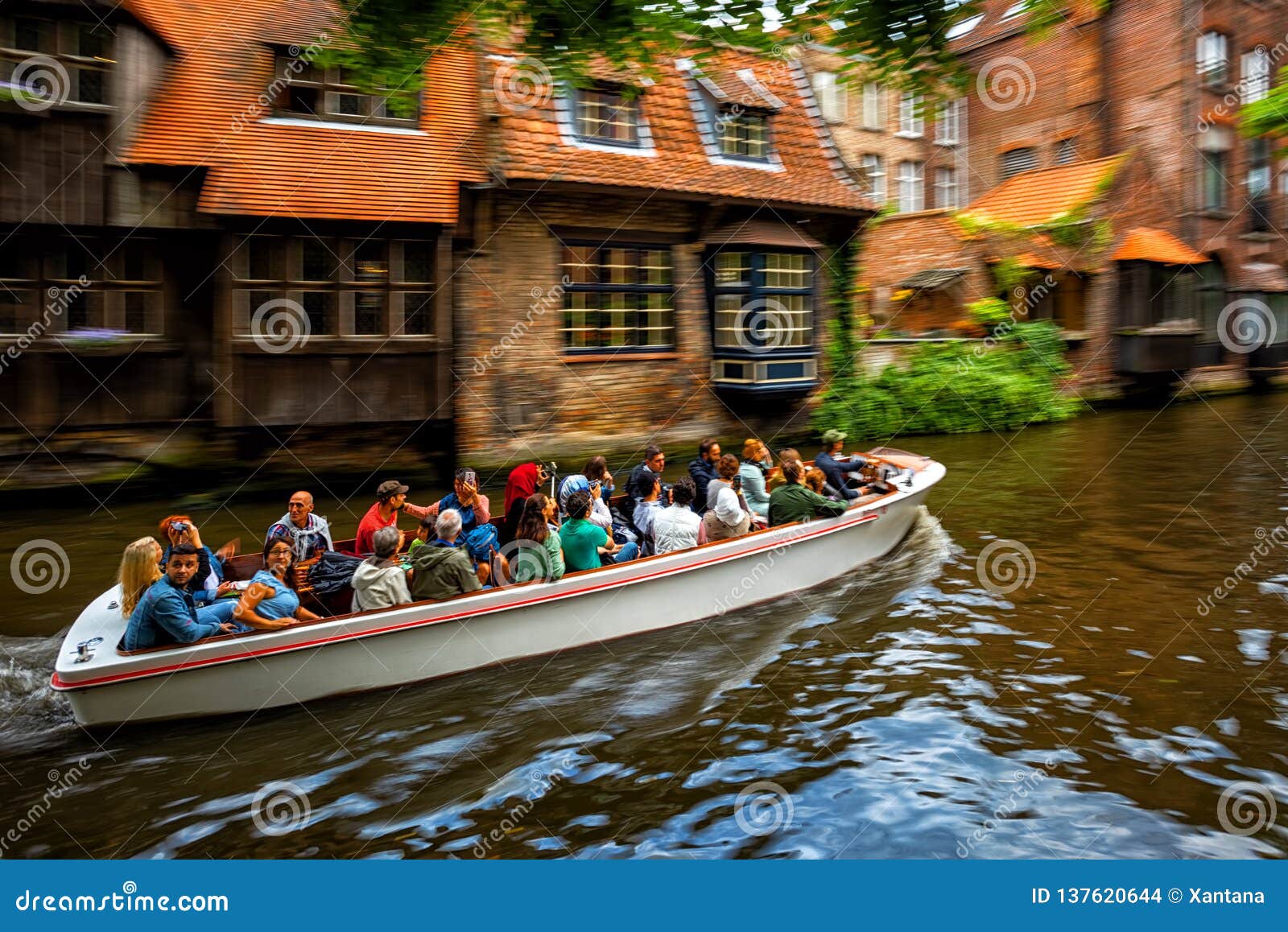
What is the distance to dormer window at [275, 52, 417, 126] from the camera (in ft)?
46.2

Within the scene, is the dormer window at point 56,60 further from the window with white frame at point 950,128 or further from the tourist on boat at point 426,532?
the window with white frame at point 950,128

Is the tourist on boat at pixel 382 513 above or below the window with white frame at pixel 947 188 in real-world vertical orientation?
below

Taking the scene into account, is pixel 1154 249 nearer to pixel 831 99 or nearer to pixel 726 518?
pixel 831 99

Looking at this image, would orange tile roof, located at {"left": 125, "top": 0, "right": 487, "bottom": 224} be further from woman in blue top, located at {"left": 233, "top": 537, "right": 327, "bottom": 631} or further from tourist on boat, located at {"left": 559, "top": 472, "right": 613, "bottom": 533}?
woman in blue top, located at {"left": 233, "top": 537, "right": 327, "bottom": 631}

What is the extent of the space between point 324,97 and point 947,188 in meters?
24.4

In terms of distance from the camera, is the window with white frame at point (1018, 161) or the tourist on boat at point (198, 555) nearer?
the tourist on boat at point (198, 555)

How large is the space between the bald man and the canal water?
133 cm

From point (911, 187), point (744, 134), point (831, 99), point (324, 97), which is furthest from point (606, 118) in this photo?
point (911, 187)

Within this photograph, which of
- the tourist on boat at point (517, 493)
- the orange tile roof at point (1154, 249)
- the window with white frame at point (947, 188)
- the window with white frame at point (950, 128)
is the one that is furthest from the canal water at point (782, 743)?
the window with white frame at point (950, 128)

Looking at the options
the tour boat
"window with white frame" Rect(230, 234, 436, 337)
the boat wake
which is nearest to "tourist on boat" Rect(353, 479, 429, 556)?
the tour boat

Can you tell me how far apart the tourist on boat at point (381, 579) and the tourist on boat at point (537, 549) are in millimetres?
953

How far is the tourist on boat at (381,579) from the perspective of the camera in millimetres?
6828

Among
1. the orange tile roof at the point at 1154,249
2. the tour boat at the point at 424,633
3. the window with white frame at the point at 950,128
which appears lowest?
the tour boat at the point at 424,633

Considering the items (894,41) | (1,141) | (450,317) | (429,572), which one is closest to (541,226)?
(450,317)
